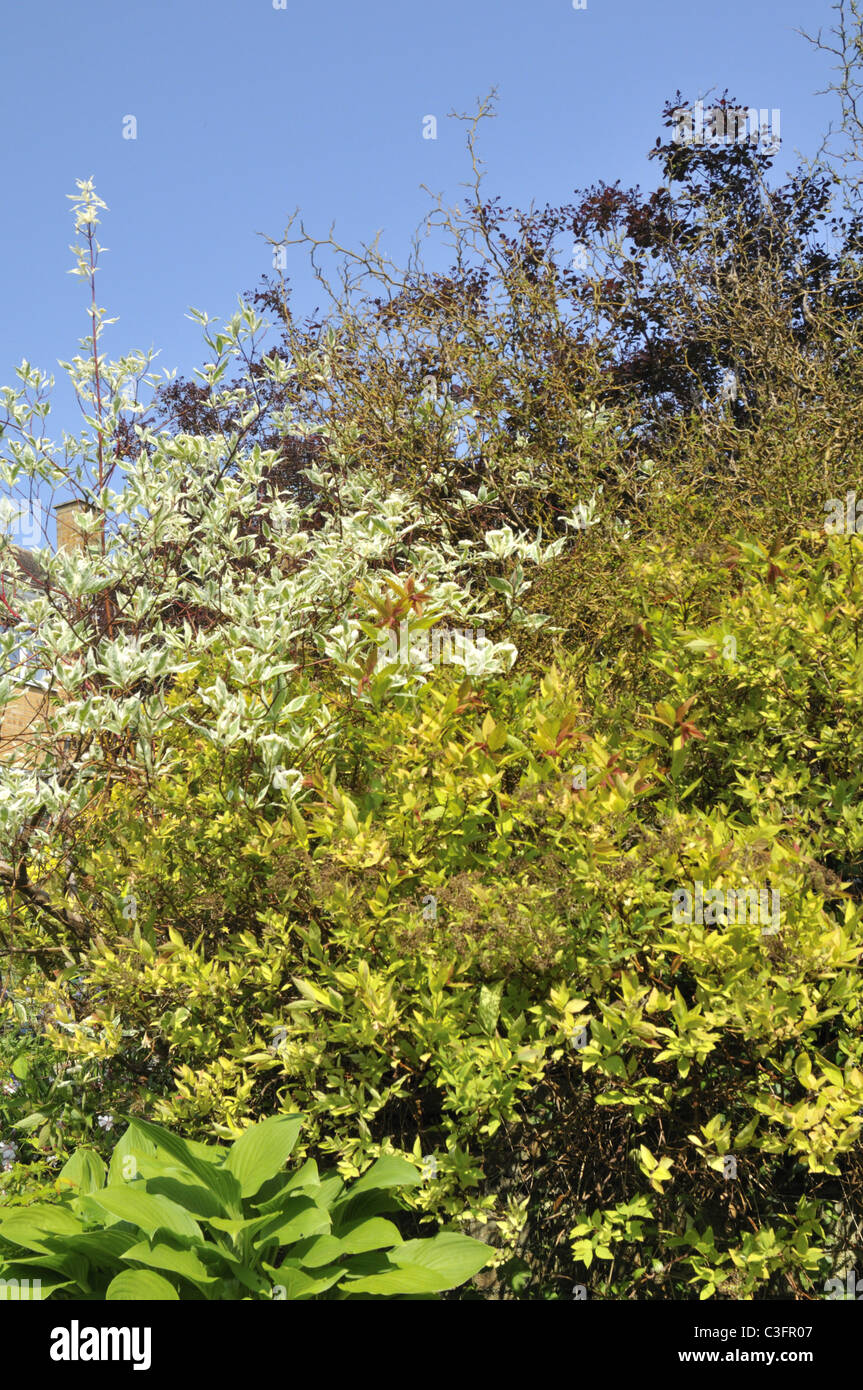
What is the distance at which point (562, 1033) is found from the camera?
7.83 ft

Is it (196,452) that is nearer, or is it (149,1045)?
(149,1045)

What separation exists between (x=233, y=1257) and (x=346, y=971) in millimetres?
686

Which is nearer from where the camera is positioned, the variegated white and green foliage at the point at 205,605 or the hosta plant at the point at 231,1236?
the hosta plant at the point at 231,1236

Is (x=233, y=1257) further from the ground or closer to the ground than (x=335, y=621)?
closer to the ground

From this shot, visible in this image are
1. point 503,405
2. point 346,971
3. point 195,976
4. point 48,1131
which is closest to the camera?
point 346,971

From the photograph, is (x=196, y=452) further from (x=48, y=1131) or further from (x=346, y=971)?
(x=48, y=1131)

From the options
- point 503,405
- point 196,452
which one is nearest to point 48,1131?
point 196,452

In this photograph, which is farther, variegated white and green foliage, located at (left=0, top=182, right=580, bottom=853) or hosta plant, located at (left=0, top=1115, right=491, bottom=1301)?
variegated white and green foliage, located at (left=0, top=182, right=580, bottom=853)

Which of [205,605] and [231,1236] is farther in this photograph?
[205,605]

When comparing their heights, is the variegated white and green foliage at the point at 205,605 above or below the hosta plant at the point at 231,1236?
above

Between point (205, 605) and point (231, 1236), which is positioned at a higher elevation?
point (205, 605)

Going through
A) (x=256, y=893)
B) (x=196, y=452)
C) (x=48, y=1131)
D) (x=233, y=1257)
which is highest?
(x=196, y=452)

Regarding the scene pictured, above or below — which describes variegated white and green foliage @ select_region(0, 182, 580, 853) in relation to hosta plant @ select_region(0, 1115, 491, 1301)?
above

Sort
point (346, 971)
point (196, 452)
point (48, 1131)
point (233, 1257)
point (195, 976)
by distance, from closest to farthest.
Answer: point (233, 1257) → point (346, 971) → point (195, 976) → point (48, 1131) → point (196, 452)
